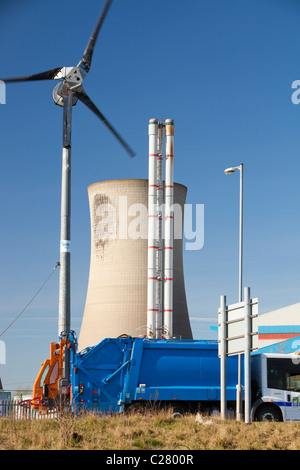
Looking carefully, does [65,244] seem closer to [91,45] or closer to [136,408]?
[136,408]

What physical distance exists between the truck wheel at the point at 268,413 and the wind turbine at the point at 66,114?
7005 mm

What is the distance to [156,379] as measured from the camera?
20500mm

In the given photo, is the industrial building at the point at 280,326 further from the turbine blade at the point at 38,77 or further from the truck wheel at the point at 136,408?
the truck wheel at the point at 136,408

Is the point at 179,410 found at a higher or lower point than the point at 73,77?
lower

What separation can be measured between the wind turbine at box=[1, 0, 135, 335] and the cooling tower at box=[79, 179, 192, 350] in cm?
1152

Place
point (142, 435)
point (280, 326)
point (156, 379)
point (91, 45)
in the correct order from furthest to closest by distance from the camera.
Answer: point (280, 326) → point (91, 45) → point (156, 379) → point (142, 435)

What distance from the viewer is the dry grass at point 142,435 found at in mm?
12516

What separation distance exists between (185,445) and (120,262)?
2826 centimetres

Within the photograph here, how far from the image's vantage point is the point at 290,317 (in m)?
61.2

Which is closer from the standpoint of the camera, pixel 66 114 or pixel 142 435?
pixel 142 435

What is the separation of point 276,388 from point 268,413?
82 cm

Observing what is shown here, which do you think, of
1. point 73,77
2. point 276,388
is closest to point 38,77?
point 73,77
